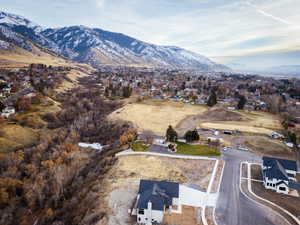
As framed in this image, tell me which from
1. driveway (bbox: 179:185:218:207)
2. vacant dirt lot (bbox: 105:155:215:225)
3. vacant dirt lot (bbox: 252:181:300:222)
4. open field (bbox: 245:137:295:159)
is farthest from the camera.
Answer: open field (bbox: 245:137:295:159)

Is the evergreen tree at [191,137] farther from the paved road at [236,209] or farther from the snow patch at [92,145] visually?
the snow patch at [92,145]

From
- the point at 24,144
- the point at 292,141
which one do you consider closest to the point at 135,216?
the point at 24,144

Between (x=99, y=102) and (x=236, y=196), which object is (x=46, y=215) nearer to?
(x=236, y=196)

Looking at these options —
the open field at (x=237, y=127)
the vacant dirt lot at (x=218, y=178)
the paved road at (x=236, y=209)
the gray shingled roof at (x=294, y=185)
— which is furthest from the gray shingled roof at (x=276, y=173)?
the open field at (x=237, y=127)

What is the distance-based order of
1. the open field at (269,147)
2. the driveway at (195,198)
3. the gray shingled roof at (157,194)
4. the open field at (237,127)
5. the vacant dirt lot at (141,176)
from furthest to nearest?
1. the open field at (237,127)
2. the open field at (269,147)
3. the driveway at (195,198)
4. the vacant dirt lot at (141,176)
5. the gray shingled roof at (157,194)

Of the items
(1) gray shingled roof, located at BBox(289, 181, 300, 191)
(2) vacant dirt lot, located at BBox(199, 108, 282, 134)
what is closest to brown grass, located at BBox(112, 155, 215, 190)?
(1) gray shingled roof, located at BBox(289, 181, 300, 191)

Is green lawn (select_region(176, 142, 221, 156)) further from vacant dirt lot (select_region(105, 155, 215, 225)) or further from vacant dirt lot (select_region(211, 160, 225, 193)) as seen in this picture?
vacant dirt lot (select_region(211, 160, 225, 193))
